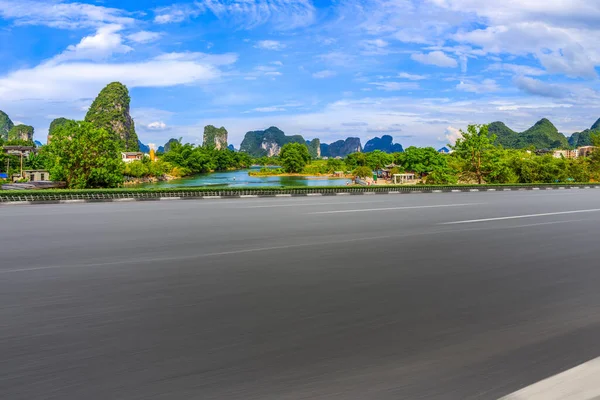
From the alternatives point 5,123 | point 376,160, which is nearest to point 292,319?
point 376,160

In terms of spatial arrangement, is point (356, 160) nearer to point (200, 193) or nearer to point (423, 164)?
point (423, 164)

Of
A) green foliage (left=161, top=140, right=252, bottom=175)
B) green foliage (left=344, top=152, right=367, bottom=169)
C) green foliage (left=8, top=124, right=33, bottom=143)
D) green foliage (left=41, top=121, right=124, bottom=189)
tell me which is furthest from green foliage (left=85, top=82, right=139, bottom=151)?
green foliage (left=41, top=121, right=124, bottom=189)

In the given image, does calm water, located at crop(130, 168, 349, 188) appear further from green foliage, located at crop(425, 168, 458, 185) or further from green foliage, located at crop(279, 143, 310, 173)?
green foliage, located at crop(279, 143, 310, 173)

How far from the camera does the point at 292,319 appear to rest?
16.3 feet

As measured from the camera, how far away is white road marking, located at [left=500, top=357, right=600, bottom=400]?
10.9ft

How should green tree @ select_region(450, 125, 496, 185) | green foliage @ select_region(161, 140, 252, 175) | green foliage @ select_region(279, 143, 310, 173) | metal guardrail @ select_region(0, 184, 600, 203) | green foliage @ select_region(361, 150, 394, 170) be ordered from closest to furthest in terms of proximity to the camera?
metal guardrail @ select_region(0, 184, 600, 203)
green tree @ select_region(450, 125, 496, 185)
green foliage @ select_region(361, 150, 394, 170)
green foliage @ select_region(161, 140, 252, 175)
green foliage @ select_region(279, 143, 310, 173)

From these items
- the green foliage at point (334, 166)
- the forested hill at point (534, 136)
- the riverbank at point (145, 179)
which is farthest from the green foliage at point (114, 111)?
the forested hill at point (534, 136)

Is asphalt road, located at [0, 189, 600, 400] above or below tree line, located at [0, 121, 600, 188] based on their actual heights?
below

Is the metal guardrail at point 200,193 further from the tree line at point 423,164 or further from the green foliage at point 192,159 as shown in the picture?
the green foliage at point 192,159

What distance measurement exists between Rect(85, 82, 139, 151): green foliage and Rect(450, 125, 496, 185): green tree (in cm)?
10550

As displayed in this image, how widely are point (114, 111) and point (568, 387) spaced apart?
149 m

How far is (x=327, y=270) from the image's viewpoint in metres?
7.75

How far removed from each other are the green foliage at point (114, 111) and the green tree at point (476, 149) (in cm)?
10550

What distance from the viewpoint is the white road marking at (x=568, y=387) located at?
333 cm
